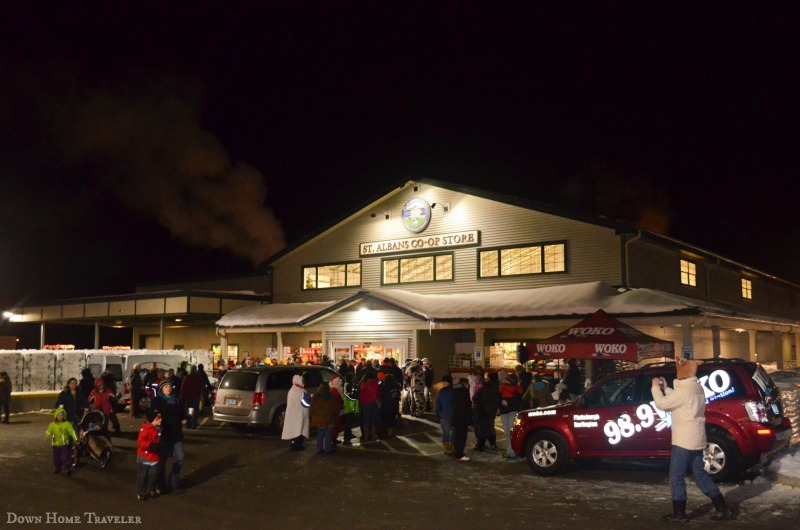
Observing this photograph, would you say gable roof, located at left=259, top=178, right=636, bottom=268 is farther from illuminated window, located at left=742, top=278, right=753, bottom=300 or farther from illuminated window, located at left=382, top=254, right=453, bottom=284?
illuminated window, located at left=742, top=278, right=753, bottom=300

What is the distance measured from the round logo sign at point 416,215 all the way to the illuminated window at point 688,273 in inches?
382

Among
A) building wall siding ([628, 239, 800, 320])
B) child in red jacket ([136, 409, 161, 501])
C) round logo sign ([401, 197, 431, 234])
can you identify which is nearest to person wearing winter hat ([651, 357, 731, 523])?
child in red jacket ([136, 409, 161, 501])

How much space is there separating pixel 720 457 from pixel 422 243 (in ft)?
61.0

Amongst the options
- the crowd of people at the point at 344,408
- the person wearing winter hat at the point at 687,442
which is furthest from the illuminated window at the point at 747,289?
the person wearing winter hat at the point at 687,442

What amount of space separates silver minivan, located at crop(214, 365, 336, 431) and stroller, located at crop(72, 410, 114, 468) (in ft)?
12.8

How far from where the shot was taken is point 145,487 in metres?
9.69

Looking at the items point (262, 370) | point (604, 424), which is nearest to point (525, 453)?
point (604, 424)

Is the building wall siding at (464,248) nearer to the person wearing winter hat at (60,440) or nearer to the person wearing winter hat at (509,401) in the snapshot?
the person wearing winter hat at (509,401)

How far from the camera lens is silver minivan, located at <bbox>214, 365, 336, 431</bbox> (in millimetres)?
16547

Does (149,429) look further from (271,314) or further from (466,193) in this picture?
(271,314)

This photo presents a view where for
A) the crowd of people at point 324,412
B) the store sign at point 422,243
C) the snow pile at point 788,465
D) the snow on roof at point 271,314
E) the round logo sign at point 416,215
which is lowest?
the snow pile at point 788,465

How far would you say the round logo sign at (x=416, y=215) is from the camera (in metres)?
28.1

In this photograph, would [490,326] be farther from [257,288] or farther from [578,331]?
[257,288]

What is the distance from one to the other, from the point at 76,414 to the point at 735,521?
1137 cm
